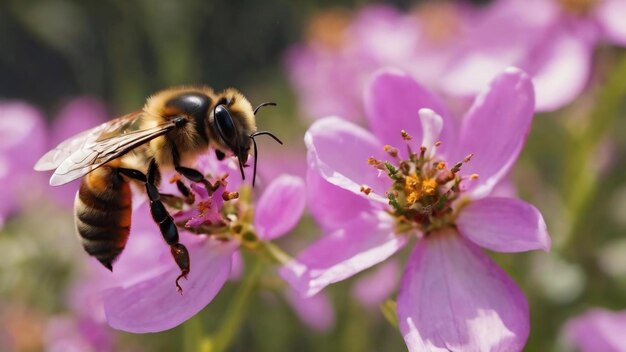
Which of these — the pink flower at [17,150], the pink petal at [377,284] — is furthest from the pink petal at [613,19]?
the pink flower at [17,150]

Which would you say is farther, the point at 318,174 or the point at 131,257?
the point at 131,257

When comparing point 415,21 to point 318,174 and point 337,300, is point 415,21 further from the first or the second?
point 318,174

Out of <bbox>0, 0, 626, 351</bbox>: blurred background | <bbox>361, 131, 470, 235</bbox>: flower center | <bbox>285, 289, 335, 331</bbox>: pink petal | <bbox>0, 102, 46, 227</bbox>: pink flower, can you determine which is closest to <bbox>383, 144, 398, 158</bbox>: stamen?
<bbox>361, 131, 470, 235</bbox>: flower center

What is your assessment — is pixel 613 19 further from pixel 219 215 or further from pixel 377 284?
pixel 219 215

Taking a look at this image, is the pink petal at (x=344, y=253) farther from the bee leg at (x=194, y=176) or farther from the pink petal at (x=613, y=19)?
the pink petal at (x=613, y=19)

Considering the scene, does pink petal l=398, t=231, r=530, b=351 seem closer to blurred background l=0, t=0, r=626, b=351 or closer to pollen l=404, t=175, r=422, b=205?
pollen l=404, t=175, r=422, b=205

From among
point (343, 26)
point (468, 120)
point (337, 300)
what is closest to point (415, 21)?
point (343, 26)
